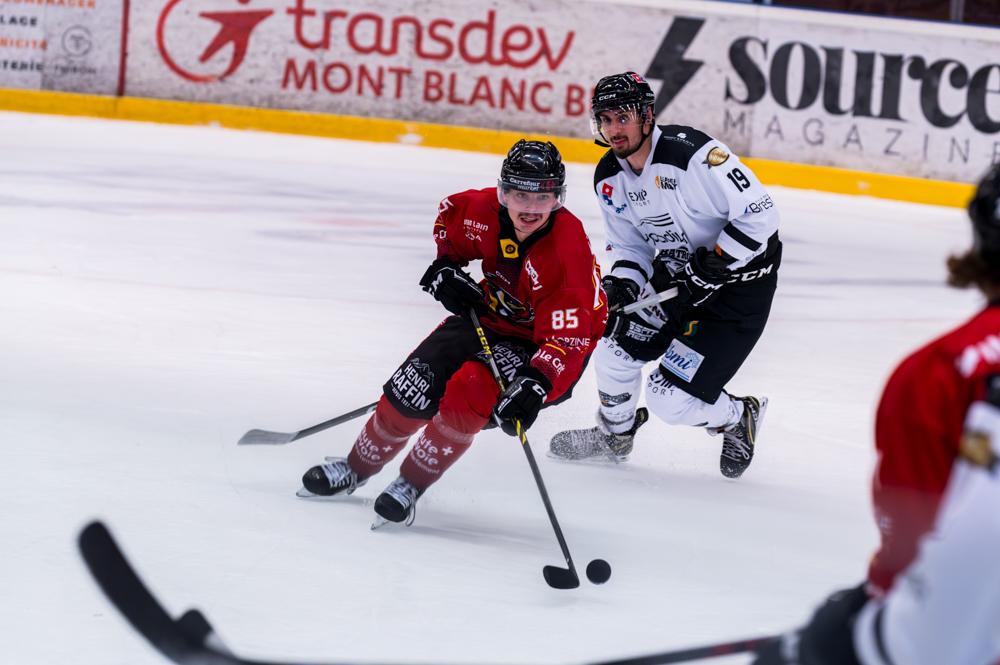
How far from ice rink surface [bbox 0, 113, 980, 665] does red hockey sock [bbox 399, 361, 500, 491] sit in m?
0.12

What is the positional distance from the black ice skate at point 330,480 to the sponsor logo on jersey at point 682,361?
926mm

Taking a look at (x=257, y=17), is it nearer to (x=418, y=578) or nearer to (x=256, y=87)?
(x=256, y=87)

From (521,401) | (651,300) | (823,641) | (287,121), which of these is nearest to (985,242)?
(823,641)

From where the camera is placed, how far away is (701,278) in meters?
3.36

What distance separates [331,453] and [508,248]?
73 cm

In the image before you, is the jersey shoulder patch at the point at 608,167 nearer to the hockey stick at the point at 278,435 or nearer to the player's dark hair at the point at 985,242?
the hockey stick at the point at 278,435

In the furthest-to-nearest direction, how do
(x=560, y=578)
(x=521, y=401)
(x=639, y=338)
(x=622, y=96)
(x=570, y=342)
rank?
1. (x=639, y=338)
2. (x=622, y=96)
3. (x=570, y=342)
4. (x=521, y=401)
5. (x=560, y=578)

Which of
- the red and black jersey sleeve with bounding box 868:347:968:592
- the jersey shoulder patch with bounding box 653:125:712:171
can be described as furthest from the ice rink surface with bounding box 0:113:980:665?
the red and black jersey sleeve with bounding box 868:347:968:592

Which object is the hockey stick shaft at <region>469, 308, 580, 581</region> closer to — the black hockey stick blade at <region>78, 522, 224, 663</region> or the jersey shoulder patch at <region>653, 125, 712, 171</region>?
the jersey shoulder patch at <region>653, 125, 712, 171</region>

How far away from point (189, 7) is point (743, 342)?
21.8 ft

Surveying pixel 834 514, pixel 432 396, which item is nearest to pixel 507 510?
pixel 432 396

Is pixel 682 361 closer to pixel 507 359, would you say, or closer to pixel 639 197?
pixel 639 197

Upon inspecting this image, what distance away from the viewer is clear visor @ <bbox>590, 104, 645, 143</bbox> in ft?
10.8

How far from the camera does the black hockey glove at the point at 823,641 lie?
1105 millimetres
